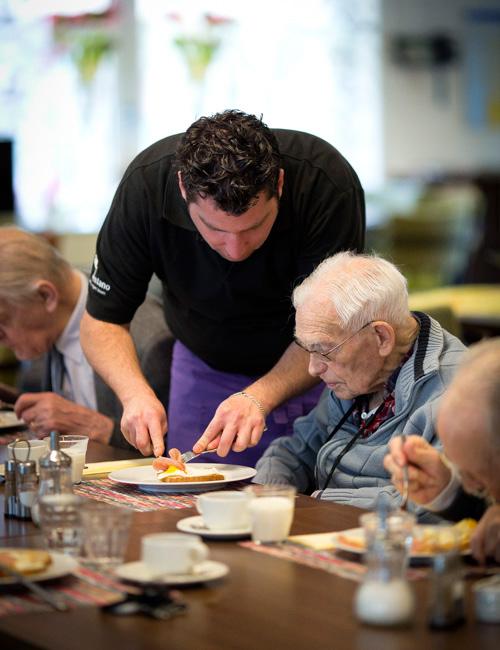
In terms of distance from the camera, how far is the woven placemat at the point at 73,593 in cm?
167

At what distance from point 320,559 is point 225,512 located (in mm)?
213

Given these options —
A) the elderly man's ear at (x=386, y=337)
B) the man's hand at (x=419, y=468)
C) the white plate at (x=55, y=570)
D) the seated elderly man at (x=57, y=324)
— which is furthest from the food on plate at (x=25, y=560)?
the seated elderly man at (x=57, y=324)

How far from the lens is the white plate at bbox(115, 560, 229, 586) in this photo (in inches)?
68.0

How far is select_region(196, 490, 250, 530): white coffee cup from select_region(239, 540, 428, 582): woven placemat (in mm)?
50

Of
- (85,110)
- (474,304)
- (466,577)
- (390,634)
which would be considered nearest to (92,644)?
(390,634)

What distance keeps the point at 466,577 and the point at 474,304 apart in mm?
5480

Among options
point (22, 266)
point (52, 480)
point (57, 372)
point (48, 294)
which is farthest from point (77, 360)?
Answer: point (52, 480)

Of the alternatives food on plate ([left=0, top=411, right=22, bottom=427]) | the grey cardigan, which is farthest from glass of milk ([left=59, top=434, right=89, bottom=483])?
food on plate ([left=0, top=411, right=22, bottom=427])

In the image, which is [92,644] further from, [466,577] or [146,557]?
[466,577]

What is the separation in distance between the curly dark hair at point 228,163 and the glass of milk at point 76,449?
563mm

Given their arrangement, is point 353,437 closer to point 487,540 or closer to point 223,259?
point 223,259

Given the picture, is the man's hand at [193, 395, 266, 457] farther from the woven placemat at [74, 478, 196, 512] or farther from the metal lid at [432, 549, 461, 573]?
the metal lid at [432, 549, 461, 573]

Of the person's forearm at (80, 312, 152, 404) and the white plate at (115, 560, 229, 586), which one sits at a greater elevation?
the person's forearm at (80, 312, 152, 404)

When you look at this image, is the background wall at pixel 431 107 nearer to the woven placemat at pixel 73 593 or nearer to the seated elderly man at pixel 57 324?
the seated elderly man at pixel 57 324
